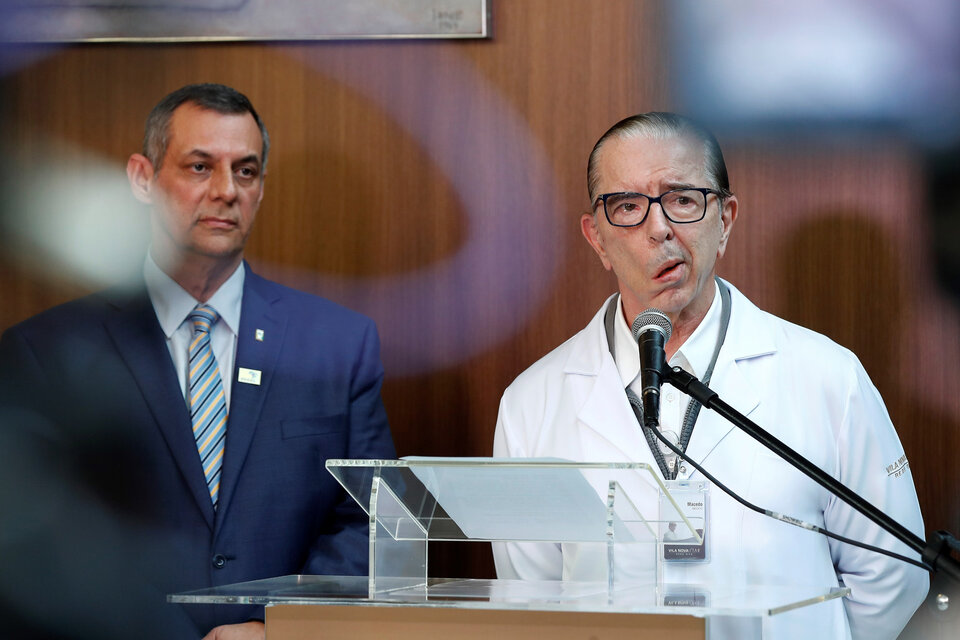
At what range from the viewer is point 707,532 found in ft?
7.27

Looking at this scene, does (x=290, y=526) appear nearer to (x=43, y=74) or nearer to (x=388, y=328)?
(x=388, y=328)

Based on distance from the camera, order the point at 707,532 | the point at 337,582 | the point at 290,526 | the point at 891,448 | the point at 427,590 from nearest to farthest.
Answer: the point at 427,590 < the point at 337,582 < the point at 707,532 < the point at 891,448 < the point at 290,526

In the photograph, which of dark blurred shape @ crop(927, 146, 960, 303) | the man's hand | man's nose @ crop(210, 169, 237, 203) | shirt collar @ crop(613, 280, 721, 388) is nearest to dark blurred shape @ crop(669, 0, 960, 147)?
dark blurred shape @ crop(927, 146, 960, 303)

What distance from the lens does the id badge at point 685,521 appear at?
1735 millimetres

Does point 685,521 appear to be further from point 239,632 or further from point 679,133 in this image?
point 239,632

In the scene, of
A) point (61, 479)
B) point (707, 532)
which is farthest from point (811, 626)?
point (61, 479)

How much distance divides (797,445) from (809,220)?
76 centimetres

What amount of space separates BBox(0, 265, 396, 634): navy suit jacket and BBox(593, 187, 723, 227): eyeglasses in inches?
34.8

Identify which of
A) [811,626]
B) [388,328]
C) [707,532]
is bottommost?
[811,626]

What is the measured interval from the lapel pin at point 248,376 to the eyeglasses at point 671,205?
3.49 feet

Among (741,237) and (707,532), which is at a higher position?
(741,237)

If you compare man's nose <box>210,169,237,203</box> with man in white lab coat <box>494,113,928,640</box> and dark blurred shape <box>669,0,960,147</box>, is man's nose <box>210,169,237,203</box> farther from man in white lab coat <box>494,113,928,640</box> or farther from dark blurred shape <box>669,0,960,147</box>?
dark blurred shape <box>669,0,960,147</box>

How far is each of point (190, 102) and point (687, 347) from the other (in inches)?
61.4

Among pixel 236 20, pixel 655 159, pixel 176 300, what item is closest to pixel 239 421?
pixel 176 300
